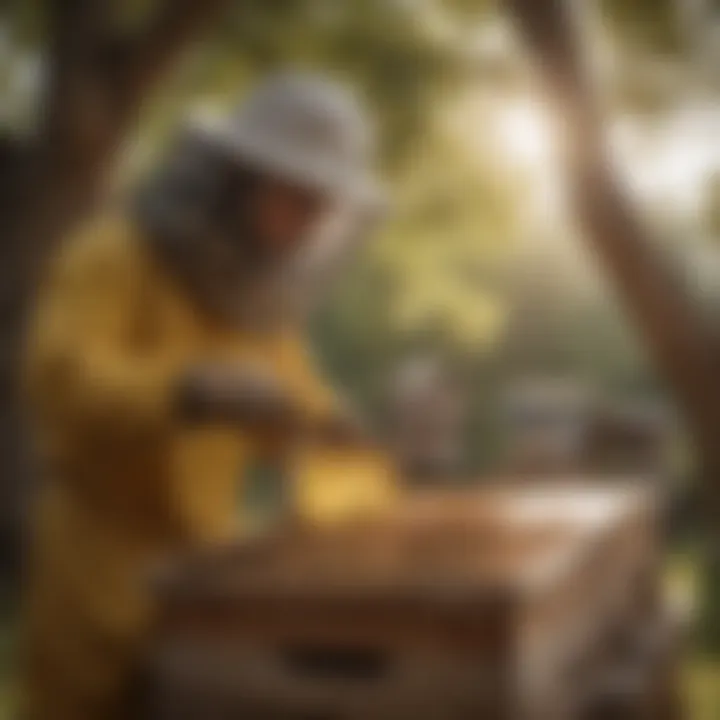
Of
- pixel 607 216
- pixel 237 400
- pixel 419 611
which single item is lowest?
pixel 419 611

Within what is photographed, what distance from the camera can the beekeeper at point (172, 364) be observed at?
897 mm

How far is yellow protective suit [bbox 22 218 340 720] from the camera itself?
0.90 meters

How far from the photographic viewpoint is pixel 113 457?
0.91 m

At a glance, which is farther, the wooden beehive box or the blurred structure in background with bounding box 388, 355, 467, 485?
the blurred structure in background with bounding box 388, 355, 467, 485

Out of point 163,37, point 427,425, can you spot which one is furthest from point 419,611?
point 163,37

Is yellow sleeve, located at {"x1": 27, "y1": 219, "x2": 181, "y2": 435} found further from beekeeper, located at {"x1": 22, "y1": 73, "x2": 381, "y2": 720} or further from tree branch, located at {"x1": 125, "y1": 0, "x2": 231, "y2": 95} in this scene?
tree branch, located at {"x1": 125, "y1": 0, "x2": 231, "y2": 95}

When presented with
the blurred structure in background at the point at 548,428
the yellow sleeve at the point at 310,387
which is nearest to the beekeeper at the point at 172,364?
the yellow sleeve at the point at 310,387

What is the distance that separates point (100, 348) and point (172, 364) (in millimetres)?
49

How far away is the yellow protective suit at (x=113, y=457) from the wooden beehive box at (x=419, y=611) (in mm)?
39

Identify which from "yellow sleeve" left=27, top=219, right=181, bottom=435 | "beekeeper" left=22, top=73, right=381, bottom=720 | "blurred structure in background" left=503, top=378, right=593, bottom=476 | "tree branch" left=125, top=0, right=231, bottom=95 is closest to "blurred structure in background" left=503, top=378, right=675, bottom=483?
"blurred structure in background" left=503, top=378, right=593, bottom=476

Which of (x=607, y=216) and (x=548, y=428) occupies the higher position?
(x=607, y=216)

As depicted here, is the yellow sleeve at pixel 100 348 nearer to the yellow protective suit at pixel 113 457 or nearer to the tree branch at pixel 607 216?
the yellow protective suit at pixel 113 457

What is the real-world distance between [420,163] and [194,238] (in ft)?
0.57

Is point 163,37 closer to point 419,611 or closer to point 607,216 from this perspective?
point 607,216
